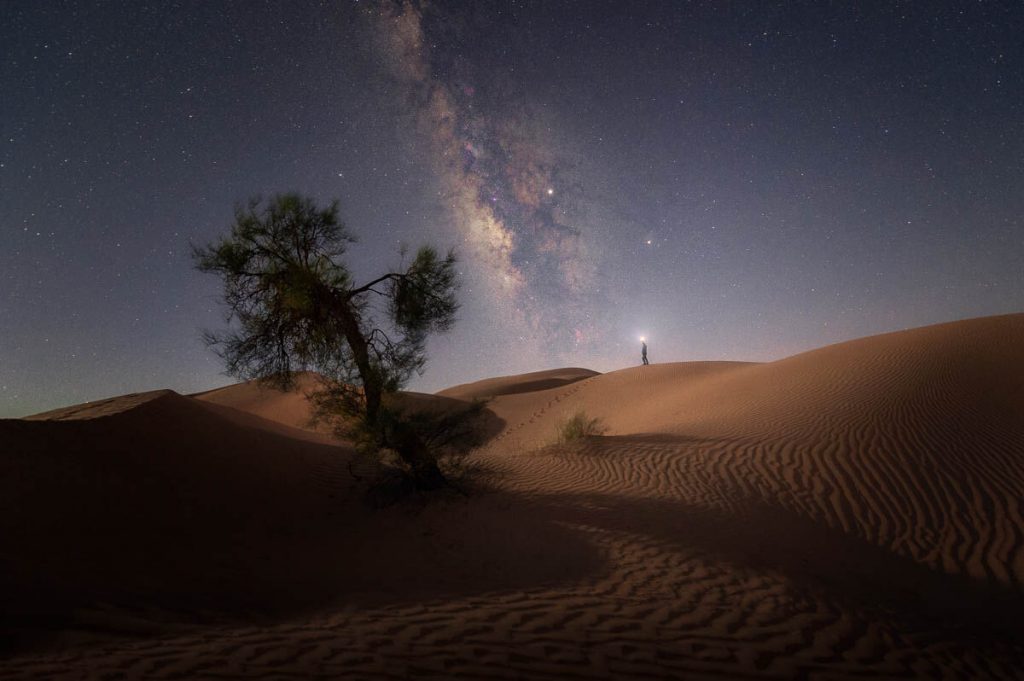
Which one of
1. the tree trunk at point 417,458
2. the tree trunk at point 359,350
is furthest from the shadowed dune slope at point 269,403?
the tree trunk at point 417,458

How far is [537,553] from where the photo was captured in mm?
5680

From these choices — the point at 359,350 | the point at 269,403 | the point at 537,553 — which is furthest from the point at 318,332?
the point at 269,403

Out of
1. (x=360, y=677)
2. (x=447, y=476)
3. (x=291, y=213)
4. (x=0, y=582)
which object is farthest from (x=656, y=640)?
(x=291, y=213)

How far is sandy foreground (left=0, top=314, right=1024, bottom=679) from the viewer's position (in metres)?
3.02

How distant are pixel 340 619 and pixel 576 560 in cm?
323

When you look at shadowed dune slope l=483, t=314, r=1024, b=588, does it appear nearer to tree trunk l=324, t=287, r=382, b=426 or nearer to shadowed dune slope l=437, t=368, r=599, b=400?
tree trunk l=324, t=287, r=382, b=426

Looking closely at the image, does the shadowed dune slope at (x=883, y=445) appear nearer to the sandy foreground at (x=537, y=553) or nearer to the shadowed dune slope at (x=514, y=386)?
the sandy foreground at (x=537, y=553)

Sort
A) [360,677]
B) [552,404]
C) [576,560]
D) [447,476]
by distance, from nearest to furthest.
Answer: [360,677] → [576,560] → [447,476] → [552,404]

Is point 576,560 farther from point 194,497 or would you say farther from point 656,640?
point 194,497

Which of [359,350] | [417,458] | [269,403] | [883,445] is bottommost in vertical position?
[883,445]

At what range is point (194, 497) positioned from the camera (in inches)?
266

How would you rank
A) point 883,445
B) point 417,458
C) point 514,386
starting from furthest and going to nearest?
point 514,386, point 883,445, point 417,458

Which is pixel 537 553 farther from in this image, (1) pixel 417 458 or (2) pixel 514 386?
(2) pixel 514 386

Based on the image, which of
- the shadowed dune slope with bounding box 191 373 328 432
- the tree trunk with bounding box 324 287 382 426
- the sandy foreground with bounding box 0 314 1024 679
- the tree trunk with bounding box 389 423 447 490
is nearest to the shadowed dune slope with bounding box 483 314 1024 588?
the sandy foreground with bounding box 0 314 1024 679
